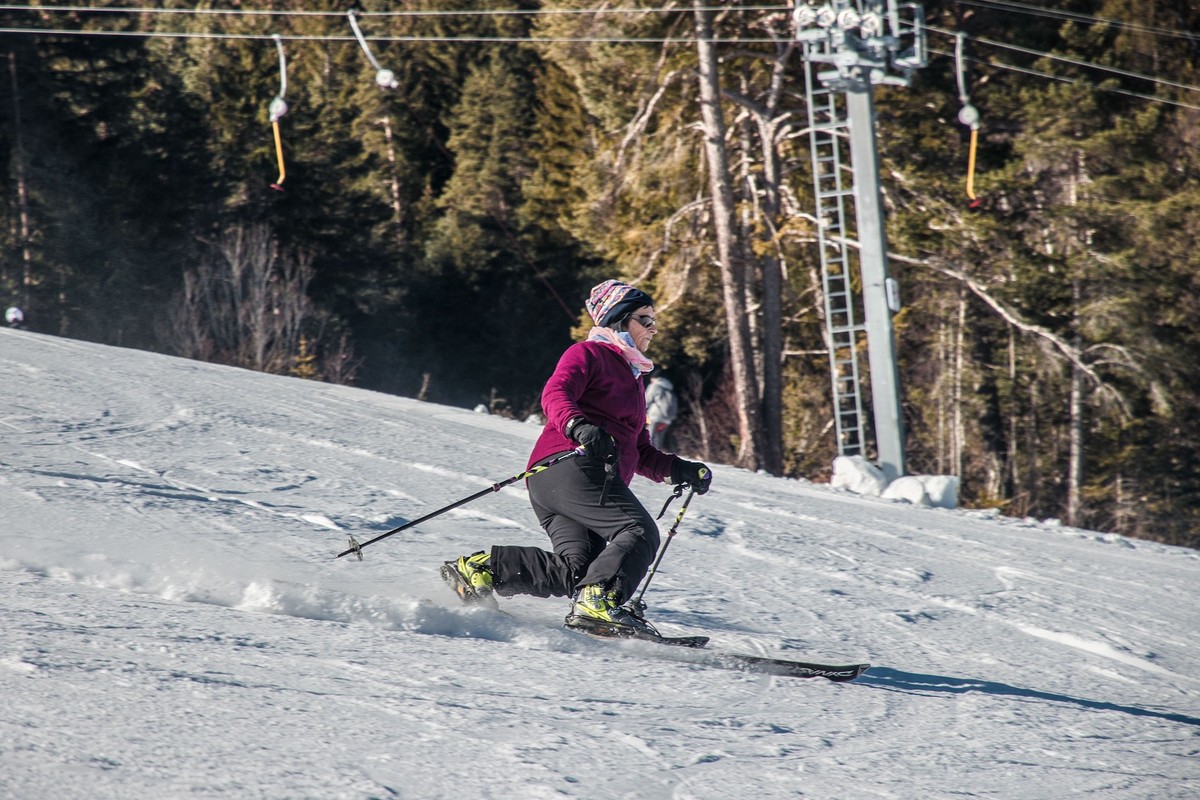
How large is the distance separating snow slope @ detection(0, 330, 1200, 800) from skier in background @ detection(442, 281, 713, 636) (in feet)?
0.47

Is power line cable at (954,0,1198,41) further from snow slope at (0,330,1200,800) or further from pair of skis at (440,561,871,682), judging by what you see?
pair of skis at (440,561,871,682)

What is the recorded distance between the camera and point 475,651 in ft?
13.0

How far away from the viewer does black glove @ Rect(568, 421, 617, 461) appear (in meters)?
4.06

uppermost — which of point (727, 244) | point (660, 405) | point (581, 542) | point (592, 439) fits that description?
point (727, 244)

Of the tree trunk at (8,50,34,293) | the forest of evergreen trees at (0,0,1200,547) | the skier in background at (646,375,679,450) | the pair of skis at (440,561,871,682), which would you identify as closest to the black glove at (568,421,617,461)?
the pair of skis at (440,561,871,682)

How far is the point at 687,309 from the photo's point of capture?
78.5 ft

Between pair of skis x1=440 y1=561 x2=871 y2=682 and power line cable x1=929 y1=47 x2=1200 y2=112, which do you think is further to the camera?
power line cable x1=929 y1=47 x2=1200 y2=112

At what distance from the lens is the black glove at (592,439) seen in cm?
406

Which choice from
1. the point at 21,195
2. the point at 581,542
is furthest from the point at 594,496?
the point at 21,195

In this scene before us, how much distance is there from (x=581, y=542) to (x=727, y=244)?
14845 mm

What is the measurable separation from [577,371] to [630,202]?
1710cm

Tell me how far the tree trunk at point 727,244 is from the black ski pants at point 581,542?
47.4 feet

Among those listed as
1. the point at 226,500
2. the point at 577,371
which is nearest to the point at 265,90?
the point at 226,500

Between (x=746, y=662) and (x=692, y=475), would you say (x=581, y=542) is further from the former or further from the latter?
(x=746, y=662)
